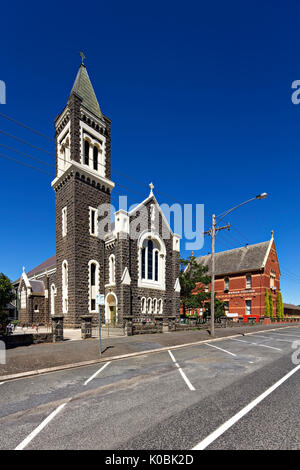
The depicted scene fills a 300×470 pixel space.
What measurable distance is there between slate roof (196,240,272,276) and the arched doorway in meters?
26.7

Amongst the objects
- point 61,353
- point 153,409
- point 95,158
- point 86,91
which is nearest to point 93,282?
point 95,158

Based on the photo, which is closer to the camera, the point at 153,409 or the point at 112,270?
the point at 153,409

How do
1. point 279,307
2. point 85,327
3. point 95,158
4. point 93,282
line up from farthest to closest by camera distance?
point 279,307
point 95,158
point 93,282
point 85,327

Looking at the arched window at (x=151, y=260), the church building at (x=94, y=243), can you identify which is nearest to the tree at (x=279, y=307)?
the church building at (x=94, y=243)

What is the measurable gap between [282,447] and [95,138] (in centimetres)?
3032

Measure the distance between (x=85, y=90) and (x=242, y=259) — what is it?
121 ft

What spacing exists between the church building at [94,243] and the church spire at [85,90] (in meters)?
0.14

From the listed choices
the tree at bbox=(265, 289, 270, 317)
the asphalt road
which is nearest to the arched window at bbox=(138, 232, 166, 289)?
the asphalt road

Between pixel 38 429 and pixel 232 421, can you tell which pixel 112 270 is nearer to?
pixel 38 429

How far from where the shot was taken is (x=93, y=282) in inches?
1060

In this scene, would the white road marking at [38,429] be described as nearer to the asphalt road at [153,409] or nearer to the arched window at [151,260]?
the asphalt road at [153,409]

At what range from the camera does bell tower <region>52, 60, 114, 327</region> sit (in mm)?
25266
